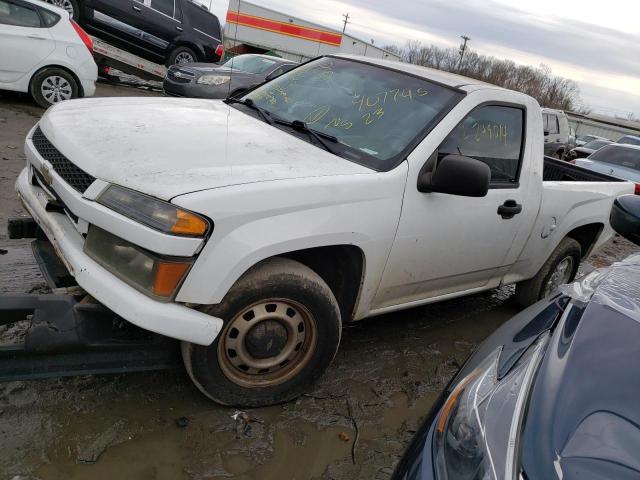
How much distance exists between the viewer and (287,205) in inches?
97.7

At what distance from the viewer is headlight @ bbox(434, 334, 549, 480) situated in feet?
4.62

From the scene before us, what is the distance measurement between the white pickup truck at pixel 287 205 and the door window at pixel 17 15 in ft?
19.2

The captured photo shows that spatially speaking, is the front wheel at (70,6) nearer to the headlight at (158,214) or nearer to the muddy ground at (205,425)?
the muddy ground at (205,425)

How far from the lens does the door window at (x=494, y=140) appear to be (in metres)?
3.32

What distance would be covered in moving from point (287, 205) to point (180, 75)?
30.2 feet

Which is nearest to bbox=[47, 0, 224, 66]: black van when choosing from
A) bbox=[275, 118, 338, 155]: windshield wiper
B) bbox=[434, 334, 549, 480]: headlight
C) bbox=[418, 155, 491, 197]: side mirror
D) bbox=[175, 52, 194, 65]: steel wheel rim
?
bbox=[175, 52, 194, 65]: steel wheel rim

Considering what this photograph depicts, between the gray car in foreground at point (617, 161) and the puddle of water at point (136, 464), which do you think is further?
the gray car in foreground at point (617, 161)

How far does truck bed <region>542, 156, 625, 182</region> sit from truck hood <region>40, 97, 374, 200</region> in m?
3.05

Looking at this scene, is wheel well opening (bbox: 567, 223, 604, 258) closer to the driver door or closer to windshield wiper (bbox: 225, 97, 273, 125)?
the driver door

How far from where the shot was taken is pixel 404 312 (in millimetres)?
4410

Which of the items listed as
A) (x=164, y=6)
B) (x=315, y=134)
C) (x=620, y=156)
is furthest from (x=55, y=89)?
(x=620, y=156)

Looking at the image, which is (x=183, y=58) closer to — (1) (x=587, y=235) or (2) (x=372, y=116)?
(1) (x=587, y=235)

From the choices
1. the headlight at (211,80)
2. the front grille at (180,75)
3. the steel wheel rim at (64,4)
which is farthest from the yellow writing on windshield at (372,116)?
the steel wheel rim at (64,4)

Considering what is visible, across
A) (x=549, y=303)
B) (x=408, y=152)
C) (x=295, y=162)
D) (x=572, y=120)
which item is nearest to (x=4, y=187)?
(x=295, y=162)
